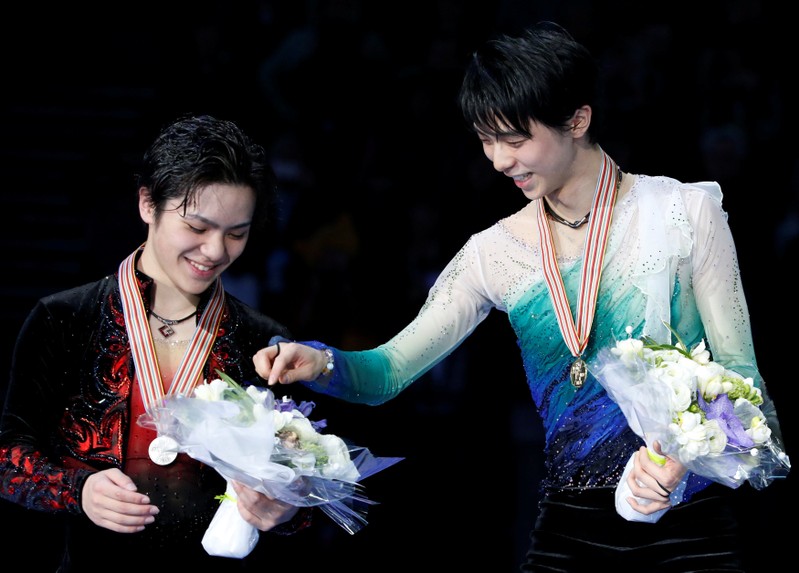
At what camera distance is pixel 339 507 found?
3.11 metres

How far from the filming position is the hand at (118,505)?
9.73ft

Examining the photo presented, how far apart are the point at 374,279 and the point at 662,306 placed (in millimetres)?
2819

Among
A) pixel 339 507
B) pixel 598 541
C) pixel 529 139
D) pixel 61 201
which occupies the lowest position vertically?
pixel 598 541

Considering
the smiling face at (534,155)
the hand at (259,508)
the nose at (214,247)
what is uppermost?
the smiling face at (534,155)

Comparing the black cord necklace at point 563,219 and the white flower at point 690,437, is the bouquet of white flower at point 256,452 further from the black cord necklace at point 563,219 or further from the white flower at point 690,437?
the black cord necklace at point 563,219

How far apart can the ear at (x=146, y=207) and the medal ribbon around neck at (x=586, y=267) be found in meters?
1.03

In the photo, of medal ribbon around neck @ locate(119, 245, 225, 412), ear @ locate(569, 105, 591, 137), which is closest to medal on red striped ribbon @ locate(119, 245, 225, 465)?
medal ribbon around neck @ locate(119, 245, 225, 412)

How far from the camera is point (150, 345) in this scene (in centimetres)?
328

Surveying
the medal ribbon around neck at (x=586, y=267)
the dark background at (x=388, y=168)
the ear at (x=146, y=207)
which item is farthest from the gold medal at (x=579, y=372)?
the dark background at (x=388, y=168)

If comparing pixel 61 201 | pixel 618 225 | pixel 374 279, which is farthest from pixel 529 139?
pixel 61 201

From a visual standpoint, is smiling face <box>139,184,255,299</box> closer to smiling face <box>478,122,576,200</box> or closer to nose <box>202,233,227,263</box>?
nose <box>202,233,227,263</box>

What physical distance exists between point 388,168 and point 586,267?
3356 mm

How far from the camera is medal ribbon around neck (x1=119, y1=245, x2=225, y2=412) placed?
3.24 meters

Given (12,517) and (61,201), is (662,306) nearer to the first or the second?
(12,517)
